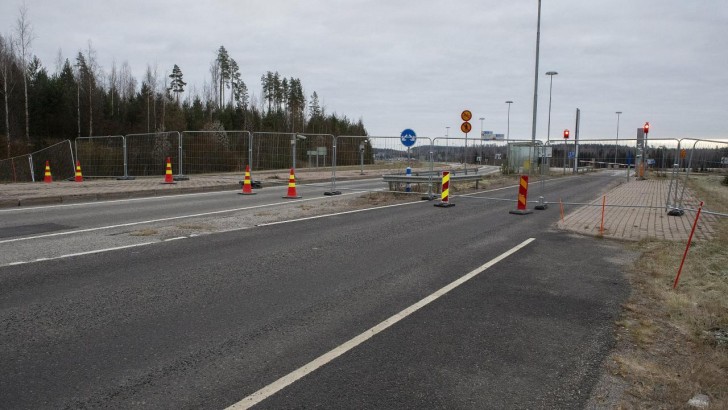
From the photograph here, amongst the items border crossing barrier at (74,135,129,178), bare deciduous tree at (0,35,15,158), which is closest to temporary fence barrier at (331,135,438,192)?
border crossing barrier at (74,135,129,178)

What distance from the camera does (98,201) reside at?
14672 millimetres

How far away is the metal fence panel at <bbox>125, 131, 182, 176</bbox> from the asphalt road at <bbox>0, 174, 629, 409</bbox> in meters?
18.2

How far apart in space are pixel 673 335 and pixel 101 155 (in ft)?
89.4

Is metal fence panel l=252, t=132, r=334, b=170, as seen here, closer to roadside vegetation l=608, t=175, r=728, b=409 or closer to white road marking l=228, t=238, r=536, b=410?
roadside vegetation l=608, t=175, r=728, b=409

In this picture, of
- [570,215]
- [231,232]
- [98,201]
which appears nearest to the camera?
[231,232]

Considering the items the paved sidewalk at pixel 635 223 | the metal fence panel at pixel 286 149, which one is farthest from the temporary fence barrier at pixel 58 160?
the paved sidewalk at pixel 635 223

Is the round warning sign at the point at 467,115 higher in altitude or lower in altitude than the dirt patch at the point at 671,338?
higher

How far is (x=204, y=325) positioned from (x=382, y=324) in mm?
1701

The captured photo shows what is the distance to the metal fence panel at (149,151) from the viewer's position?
24.6 metres

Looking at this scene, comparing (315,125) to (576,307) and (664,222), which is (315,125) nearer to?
(664,222)

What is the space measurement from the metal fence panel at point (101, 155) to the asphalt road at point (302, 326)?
744 inches

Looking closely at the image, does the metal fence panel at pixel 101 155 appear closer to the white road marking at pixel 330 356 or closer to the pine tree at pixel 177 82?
the white road marking at pixel 330 356

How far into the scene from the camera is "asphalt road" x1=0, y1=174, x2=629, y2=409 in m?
3.46

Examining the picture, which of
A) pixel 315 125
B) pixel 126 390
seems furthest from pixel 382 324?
pixel 315 125
